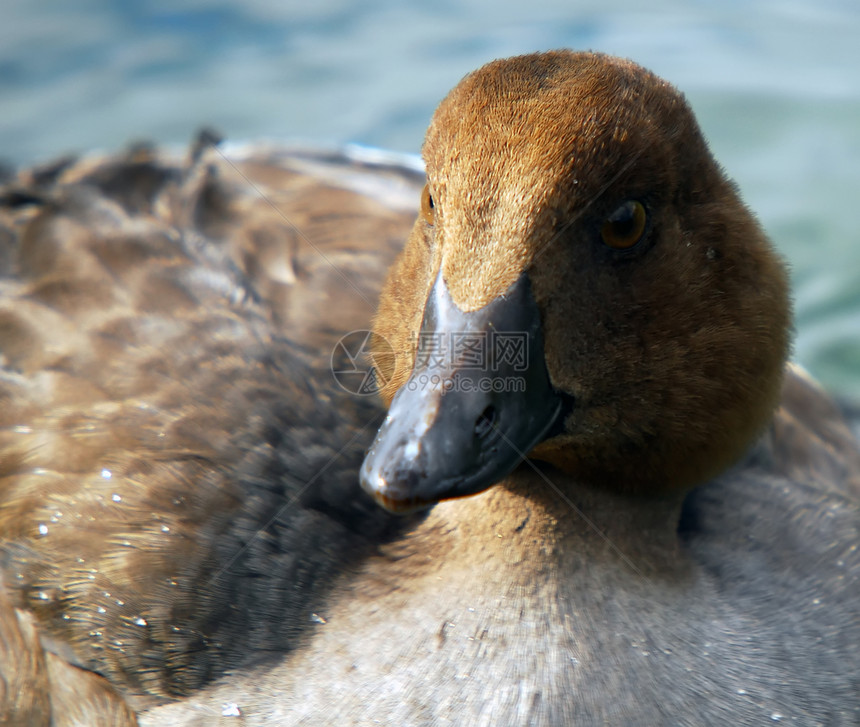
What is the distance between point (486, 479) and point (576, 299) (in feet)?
1.69

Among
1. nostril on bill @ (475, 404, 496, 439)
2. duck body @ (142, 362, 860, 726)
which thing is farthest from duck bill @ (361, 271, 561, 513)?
duck body @ (142, 362, 860, 726)

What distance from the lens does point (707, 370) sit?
2650mm

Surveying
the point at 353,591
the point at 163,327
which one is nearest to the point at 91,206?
the point at 163,327

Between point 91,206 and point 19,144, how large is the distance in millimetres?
4487

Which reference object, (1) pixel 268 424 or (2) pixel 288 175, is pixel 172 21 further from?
(1) pixel 268 424

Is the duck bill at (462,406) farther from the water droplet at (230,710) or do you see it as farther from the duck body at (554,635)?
the water droplet at (230,710)

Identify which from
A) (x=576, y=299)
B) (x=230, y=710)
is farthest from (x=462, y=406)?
(x=230, y=710)

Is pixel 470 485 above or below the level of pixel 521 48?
above

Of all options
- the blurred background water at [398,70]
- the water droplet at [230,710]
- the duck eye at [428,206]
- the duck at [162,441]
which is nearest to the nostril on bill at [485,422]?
the duck eye at [428,206]

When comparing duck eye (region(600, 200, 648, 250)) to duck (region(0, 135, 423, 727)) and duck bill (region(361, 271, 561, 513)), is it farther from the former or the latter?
duck (region(0, 135, 423, 727))

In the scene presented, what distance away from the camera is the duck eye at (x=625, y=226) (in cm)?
250

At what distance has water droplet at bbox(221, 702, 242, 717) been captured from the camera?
2684 mm

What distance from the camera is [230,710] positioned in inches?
106

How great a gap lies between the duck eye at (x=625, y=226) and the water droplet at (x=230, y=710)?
1514 mm
